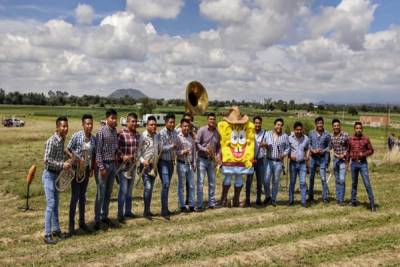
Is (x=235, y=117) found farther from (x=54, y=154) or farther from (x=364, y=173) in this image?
(x=54, y=154)

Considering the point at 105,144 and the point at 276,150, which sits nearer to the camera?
the point at 105,144

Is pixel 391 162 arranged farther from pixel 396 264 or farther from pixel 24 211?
pixel 24 211

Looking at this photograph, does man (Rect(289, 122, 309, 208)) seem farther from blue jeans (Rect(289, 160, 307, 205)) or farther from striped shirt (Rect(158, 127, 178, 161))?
striped shirt (Rect(158, 127, 178, 161))

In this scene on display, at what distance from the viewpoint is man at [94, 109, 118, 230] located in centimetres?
785

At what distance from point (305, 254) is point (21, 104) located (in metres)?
153

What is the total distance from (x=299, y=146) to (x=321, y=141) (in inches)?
24.5

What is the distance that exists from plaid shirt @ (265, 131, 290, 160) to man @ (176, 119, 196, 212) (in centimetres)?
192

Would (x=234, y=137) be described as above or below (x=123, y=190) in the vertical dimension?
above

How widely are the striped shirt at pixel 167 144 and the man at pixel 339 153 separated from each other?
13.3 feet

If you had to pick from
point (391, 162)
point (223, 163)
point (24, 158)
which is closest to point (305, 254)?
point (223, 163)

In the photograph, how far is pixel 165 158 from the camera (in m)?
8.82

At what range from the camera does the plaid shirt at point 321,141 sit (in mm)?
10352

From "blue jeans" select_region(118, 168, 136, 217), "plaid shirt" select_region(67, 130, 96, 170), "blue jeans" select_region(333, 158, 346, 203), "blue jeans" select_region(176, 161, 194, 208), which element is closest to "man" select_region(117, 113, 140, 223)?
"blue jeans" select_region(118, 168, 136, 217)

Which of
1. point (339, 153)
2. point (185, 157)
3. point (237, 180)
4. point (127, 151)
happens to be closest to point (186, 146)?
point (185, 157)
